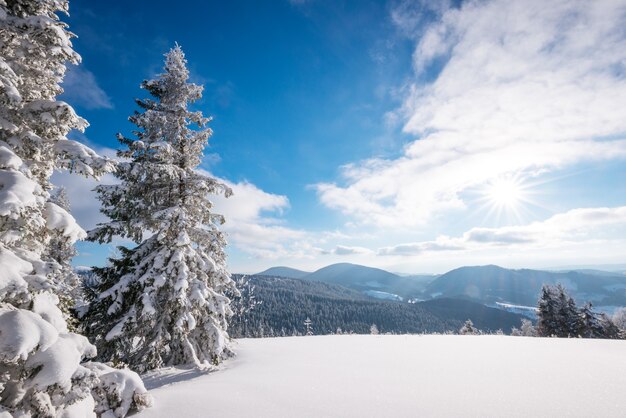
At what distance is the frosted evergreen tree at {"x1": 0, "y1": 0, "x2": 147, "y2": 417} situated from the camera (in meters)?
4.16

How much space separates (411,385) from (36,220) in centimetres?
853

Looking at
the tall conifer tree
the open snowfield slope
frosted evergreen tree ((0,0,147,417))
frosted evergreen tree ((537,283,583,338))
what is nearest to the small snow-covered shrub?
frosted evergreen tree ((0,0,147,417))

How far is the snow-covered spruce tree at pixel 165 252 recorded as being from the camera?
1050 cm

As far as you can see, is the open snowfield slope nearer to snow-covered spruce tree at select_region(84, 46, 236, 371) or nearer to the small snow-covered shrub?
the small snow-covered shrub

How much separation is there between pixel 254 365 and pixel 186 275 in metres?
4.05

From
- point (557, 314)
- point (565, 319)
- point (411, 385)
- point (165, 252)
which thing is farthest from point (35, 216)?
point (565, 319)

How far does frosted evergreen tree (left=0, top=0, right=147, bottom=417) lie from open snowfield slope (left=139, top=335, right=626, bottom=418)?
180 centimetres

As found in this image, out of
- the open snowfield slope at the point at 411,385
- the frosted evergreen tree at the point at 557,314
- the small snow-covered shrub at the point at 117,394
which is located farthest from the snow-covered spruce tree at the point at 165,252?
the frosted evergreen tree at the point at 557,314

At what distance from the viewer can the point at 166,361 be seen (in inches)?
450

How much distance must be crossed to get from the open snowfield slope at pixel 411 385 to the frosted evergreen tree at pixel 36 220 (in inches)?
70.9

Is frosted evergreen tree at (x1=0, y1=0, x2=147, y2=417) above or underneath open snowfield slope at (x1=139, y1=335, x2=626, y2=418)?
above

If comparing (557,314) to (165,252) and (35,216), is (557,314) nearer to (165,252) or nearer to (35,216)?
(165,252)

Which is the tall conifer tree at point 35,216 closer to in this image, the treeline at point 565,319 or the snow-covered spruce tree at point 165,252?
the snow-covered spruce tree at point 165,252

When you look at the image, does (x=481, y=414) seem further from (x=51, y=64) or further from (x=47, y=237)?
(x=51, y=64)
